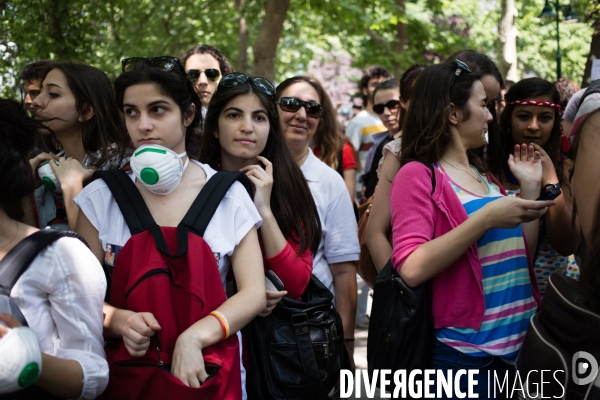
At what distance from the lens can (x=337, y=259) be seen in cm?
370

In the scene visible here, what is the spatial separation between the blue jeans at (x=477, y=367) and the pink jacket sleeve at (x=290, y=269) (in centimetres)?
67

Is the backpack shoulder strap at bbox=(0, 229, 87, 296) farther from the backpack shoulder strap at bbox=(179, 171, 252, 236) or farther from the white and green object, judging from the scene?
the white and green object

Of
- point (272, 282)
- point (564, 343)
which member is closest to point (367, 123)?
point (272, 282)

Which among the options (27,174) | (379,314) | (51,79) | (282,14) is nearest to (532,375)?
(379,314)

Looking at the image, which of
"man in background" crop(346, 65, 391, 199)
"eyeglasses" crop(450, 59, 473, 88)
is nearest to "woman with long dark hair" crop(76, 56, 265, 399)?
"eyeglasses" crop(450, 59, 473, 88)

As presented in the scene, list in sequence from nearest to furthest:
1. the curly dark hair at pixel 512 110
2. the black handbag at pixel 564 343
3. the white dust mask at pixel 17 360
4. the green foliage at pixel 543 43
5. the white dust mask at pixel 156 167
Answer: the white dust mask at pixel 17 360, the black handbag at pixel 564 343, the white dust mask at pixel 156 167, the curly dark hair at pixel 512 110, the green foliage at pixel 543 43

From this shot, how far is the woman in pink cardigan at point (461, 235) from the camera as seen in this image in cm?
290

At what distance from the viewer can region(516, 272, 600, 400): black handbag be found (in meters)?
2.06

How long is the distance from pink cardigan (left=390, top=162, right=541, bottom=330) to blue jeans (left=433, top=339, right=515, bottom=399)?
126 millimetres

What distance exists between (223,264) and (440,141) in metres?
1.21

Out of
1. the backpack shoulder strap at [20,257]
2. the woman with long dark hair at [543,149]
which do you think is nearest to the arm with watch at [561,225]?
the woman with long dark hair at [543,149]

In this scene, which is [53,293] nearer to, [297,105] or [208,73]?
[297,105]

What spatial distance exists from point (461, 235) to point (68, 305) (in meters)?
1.57

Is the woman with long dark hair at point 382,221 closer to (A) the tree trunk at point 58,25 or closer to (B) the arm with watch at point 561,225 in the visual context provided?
(B) the arm with watch at point 561,225
